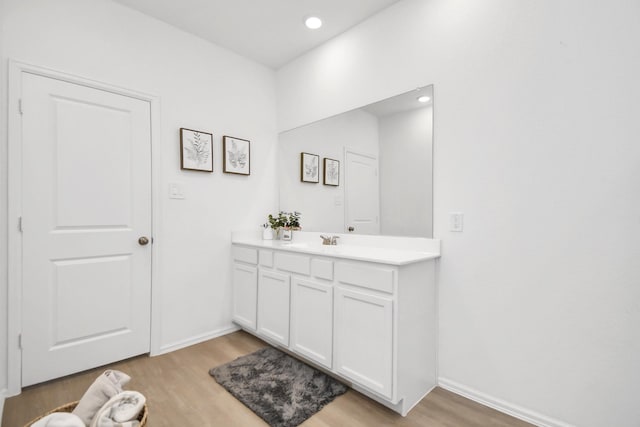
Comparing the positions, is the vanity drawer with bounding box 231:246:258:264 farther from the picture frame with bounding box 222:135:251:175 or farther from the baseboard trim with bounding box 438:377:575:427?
the baseboard trim with bounding box 438:377:575:427

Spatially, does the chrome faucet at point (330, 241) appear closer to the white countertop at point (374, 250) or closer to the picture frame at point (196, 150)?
the white countertop at point (374, 250)

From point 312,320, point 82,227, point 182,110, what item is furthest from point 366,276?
point 182,110

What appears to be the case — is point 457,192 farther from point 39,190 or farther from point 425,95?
point 39,190

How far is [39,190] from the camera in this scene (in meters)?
1.99

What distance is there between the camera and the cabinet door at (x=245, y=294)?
2.67 meters

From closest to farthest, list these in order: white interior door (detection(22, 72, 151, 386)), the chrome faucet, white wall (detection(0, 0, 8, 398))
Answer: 1. white wall (detection(0, 0, 8, 398))
2. white interior door (detection(22, 72, 151, 386))
3. the chrome faucet

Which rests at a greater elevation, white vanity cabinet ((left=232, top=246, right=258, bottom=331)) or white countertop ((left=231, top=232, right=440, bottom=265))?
white countertop ((left=231, top=232, right=440, bottom=265))

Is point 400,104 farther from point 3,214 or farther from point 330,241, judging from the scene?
point 3,214

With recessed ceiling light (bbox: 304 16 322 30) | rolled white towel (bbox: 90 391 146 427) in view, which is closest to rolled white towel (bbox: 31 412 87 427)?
rolled white towel (bbox: 90 391 146 427)

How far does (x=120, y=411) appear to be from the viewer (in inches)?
46.1

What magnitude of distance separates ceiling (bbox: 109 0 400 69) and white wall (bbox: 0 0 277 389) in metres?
0.13

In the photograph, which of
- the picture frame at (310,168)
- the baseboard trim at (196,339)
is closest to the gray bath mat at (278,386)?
the baseboard trim at (196,339)

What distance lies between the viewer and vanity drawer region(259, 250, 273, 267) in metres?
2.49

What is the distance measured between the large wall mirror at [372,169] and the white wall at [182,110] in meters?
0.52
